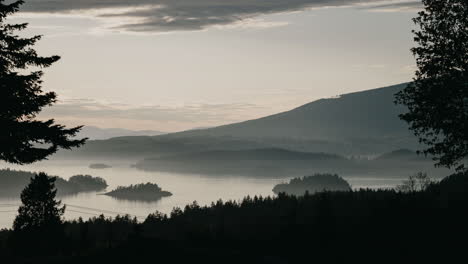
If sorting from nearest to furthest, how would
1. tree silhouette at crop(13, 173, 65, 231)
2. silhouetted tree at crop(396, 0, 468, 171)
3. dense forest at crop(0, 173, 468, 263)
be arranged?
dense forest at crop(0, 173, 468, 263) → silhouetted tree at crop(396, 0, 468, 171) → tree silhouette at crop(13, 173, 65, 231)

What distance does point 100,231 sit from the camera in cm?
5119

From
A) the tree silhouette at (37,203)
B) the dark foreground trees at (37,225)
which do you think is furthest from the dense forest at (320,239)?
the tree silhouette at (37,203)

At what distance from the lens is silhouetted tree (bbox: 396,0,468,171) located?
37.3m

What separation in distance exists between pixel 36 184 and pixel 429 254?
2956cm

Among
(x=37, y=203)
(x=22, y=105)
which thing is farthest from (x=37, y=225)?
(x=22, y=105)

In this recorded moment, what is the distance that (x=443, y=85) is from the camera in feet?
123

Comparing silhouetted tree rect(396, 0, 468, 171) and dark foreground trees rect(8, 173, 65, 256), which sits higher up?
silhouetted tree rect(396, 0, 468, 171)

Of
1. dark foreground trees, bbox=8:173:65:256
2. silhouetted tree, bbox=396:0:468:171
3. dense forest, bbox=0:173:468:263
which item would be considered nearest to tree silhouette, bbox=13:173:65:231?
dark foreground trees, bbox=8:173:65:256

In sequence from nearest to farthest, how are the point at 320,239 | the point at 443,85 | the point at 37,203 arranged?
the point at 320,239
the point at 443,85
the point at 37,203

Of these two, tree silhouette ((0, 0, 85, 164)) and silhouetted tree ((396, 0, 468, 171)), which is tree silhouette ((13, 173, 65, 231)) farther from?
silhouetted tree ((396, 0, 468, 171))

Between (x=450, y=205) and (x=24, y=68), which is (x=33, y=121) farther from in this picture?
(x=450, y=205)

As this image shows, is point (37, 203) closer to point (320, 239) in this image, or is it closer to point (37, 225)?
point (37, 225)

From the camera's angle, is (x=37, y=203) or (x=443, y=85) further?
(x=37, y=203)

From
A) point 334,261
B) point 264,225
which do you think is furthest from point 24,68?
point 334,261
